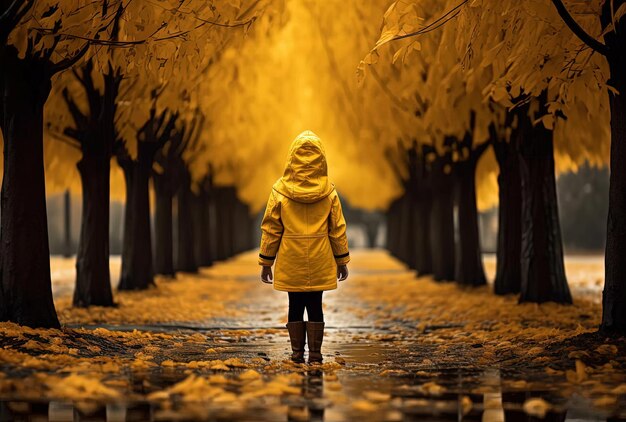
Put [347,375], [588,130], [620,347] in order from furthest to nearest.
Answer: [588,130]
[620,347]
[347,375]

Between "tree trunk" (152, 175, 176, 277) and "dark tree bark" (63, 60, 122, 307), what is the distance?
32.2 ft

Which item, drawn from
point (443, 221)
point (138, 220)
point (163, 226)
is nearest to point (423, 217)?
point (443, 221)

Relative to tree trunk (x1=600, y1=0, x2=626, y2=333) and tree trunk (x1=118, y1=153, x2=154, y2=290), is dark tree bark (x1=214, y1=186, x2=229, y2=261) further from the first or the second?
tree trunk (x1=600, y1=0, x2=626, y2=333)

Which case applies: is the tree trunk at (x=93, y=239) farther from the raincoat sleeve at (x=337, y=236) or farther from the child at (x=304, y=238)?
the raincoat sleeve at (x=337, y=236)

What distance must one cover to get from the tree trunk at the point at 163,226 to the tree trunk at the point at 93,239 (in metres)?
9.99

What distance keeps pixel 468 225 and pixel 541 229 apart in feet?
20.8

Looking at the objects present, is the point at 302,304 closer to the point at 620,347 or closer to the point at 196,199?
the point at 620,347

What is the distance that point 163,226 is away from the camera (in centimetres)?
2816

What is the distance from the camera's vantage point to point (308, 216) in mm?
9898

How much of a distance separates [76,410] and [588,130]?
1333 cm

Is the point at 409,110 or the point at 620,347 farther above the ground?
the point at 409,110

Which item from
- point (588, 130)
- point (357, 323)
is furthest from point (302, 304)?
point (588, 130)

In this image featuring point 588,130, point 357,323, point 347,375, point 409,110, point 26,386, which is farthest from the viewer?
point 409,110

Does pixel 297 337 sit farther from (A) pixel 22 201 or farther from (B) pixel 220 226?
(B) pixel 220 226
